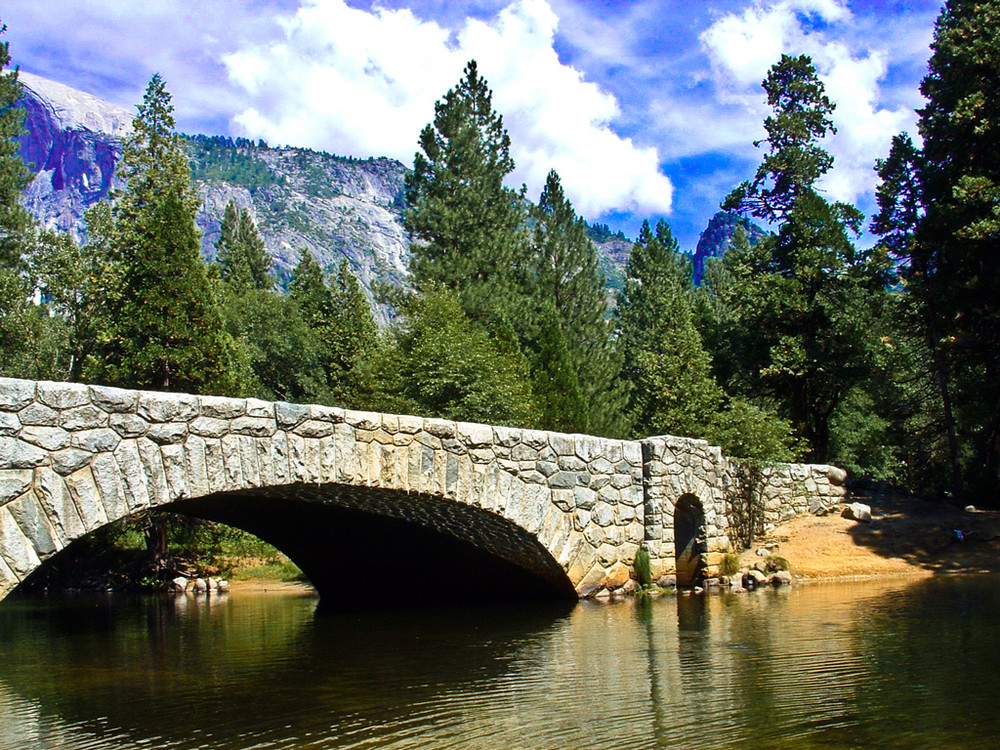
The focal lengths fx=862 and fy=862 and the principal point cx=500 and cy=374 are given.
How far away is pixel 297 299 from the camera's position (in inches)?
1415

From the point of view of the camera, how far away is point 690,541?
13.0 meters

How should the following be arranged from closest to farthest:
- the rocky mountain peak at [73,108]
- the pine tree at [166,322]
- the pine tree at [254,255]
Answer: the pine tree at [166,322]
the pine tree at [254,255]
the rocky mountain peak at [73,108]

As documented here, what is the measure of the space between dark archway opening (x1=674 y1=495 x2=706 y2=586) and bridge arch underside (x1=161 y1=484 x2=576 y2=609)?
7.67 ft

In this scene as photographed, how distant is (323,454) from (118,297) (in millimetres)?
12370

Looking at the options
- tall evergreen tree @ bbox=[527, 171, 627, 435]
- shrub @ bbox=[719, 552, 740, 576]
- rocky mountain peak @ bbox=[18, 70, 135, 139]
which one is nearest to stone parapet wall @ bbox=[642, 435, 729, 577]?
Answer: shrub @ bbox=[719, 552, 740, 576]

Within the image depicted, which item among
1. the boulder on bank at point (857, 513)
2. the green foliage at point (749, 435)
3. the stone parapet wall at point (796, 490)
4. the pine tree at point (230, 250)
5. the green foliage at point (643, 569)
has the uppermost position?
the pine tree at point (230, 250)

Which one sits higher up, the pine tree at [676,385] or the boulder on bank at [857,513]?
the pine tree at [676,385]

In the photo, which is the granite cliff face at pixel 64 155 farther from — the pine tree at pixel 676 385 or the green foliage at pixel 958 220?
the green foliage at pixel 958 220

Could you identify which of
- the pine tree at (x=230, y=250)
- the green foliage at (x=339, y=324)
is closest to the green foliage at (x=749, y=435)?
the green foliage at (x=339, y=324)

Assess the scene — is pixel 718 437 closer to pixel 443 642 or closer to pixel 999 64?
pixel 999 64

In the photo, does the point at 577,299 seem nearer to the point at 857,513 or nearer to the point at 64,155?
the point at 857,513

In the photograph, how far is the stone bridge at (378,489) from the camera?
6.16 metres

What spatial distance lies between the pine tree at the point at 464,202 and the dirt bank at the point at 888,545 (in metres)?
15.0

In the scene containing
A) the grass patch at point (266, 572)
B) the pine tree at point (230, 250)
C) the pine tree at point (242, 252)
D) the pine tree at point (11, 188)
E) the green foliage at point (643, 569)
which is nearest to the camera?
the green foliage at point (643, 569)
